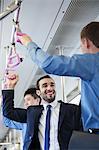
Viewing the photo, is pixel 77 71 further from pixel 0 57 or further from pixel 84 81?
pixel 0 57

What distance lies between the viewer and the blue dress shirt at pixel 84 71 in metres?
1.84

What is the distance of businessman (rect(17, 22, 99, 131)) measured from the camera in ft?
6.06

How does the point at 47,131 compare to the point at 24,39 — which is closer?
the point at 24,39

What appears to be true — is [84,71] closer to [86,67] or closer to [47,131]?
[86,67]

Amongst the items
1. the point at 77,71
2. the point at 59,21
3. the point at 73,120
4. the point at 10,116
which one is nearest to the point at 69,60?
the point at 77,71

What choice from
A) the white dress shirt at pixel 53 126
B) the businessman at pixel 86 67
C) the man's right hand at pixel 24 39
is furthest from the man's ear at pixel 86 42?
the white dress shirt at pixel 53 126

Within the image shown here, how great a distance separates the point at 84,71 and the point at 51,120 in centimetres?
94

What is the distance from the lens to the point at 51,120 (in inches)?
106

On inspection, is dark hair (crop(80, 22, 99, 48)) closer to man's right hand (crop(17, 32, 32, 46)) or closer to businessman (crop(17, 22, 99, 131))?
businessman (crop(17, 22, 99, 131))

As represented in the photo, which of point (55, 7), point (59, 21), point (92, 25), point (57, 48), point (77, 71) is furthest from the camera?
point (57, 48)

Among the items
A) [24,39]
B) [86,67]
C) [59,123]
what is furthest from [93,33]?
[59,123]

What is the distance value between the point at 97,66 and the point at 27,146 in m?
1.07

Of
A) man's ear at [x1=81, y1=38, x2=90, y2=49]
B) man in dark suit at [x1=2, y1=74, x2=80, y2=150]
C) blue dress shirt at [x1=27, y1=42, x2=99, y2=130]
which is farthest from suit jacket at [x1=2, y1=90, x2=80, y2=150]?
man's ear at [x1=81, y1=38, x2=90, y2=49]

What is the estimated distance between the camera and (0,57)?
4.63 metres
